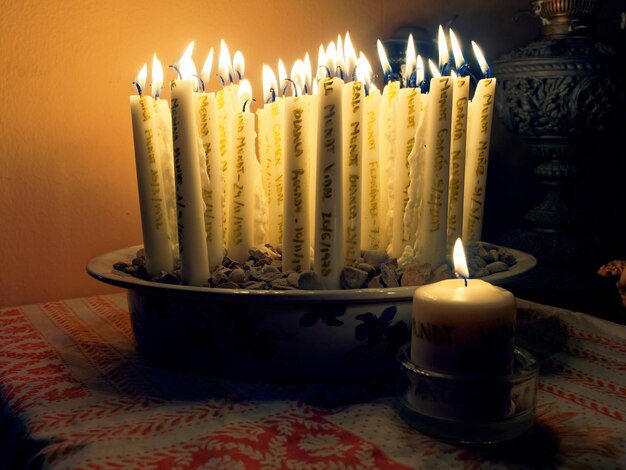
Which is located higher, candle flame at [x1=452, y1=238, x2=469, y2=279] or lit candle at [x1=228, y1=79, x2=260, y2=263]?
lit candle at [x1=228, y1=79, x2=260, y2=263]

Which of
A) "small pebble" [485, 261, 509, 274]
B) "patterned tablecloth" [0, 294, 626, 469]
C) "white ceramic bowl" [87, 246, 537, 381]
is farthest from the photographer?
"small pebble" [485, 261, 509, 274]

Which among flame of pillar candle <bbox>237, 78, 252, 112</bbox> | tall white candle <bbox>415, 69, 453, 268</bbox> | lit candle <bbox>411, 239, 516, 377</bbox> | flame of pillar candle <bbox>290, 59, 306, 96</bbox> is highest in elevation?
flame of pillar candle <bbox>290, 59, 306, 96</bbox>

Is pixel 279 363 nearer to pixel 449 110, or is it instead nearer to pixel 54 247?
pixel 449 110

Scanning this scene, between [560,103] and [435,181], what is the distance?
2.30ft

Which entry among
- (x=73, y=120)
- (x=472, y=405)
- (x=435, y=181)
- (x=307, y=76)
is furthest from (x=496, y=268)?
(x=73, y=120)

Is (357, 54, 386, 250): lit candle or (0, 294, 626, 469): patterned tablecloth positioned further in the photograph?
(357, 54, 386, 250): lit candle

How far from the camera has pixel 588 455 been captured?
481mm

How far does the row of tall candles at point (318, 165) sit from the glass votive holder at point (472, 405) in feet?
0.54

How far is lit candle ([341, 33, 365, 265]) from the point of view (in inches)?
26.3

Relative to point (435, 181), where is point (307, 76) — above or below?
above

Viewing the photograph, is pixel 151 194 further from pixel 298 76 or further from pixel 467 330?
pixel 467 330

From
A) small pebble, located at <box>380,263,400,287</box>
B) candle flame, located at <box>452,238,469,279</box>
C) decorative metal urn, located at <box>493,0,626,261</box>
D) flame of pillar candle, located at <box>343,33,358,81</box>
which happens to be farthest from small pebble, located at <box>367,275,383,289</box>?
decorative metal urn, located at <box>493,0,626,261</box>

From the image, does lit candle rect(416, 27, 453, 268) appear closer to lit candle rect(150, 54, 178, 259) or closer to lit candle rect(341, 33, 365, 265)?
lit candle rect(341, 33, 365, 265)

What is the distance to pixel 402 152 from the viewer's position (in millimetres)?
721
